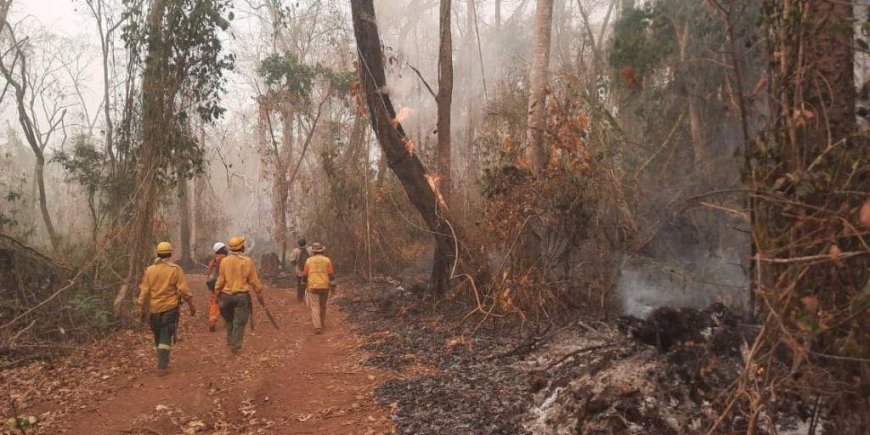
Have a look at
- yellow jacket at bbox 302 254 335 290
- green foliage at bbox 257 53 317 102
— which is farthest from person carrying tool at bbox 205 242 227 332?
green foliage at bbox 257 53 317 102

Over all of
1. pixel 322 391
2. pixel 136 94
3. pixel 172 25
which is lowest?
pixel 322 391

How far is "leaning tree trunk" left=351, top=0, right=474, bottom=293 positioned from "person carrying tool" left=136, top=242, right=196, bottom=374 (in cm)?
408

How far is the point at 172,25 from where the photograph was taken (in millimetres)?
10695

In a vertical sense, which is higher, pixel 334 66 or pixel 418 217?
pixel 334 66

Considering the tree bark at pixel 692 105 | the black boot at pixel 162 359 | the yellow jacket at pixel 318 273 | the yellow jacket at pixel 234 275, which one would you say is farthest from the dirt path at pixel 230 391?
the tree bark at pixel 692 105

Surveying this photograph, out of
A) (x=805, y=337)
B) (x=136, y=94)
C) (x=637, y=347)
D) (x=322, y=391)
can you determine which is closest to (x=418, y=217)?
(x=136, y=94)

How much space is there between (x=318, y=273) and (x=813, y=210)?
8051 mm

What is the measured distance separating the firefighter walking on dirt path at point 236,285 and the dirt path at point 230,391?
635mm

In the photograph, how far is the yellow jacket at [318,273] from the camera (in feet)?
32.8

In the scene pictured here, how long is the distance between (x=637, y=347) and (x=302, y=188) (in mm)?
15069

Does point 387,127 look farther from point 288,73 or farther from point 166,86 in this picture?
point 288,73

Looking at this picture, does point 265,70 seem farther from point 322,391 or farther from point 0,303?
point 322,391

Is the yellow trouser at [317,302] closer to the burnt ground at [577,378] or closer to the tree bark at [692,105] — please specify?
the burnt ground at [577,378]

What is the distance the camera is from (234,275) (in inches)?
320
